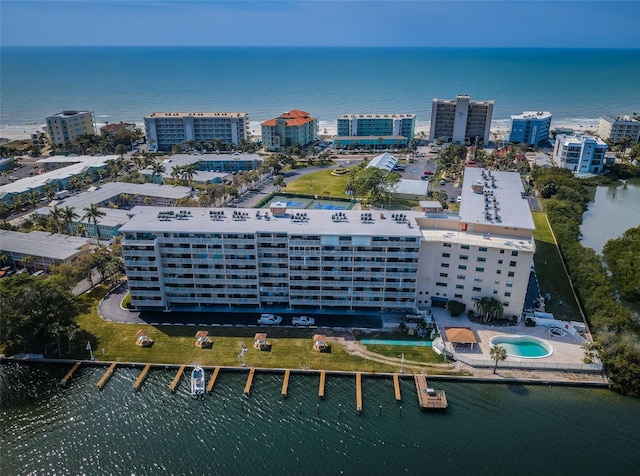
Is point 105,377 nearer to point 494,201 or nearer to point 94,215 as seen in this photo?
point 94,215

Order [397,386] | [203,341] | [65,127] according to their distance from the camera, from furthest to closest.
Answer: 1. [65,127]
2. [203,341]
3. [397,386]

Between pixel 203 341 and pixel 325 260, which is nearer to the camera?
pixel 203 341

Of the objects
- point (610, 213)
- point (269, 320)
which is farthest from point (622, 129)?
point (269, 320)

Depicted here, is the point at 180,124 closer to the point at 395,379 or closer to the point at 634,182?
the point at 395,379


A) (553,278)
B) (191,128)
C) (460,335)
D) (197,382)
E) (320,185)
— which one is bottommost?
(197,382)

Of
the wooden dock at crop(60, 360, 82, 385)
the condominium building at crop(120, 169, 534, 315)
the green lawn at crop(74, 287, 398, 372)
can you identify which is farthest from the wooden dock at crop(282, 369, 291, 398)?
the wooden dock at crop(60, 360, 82, 385)

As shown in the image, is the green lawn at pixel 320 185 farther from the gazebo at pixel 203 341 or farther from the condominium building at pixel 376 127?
the gazebo at pixel 203 341
